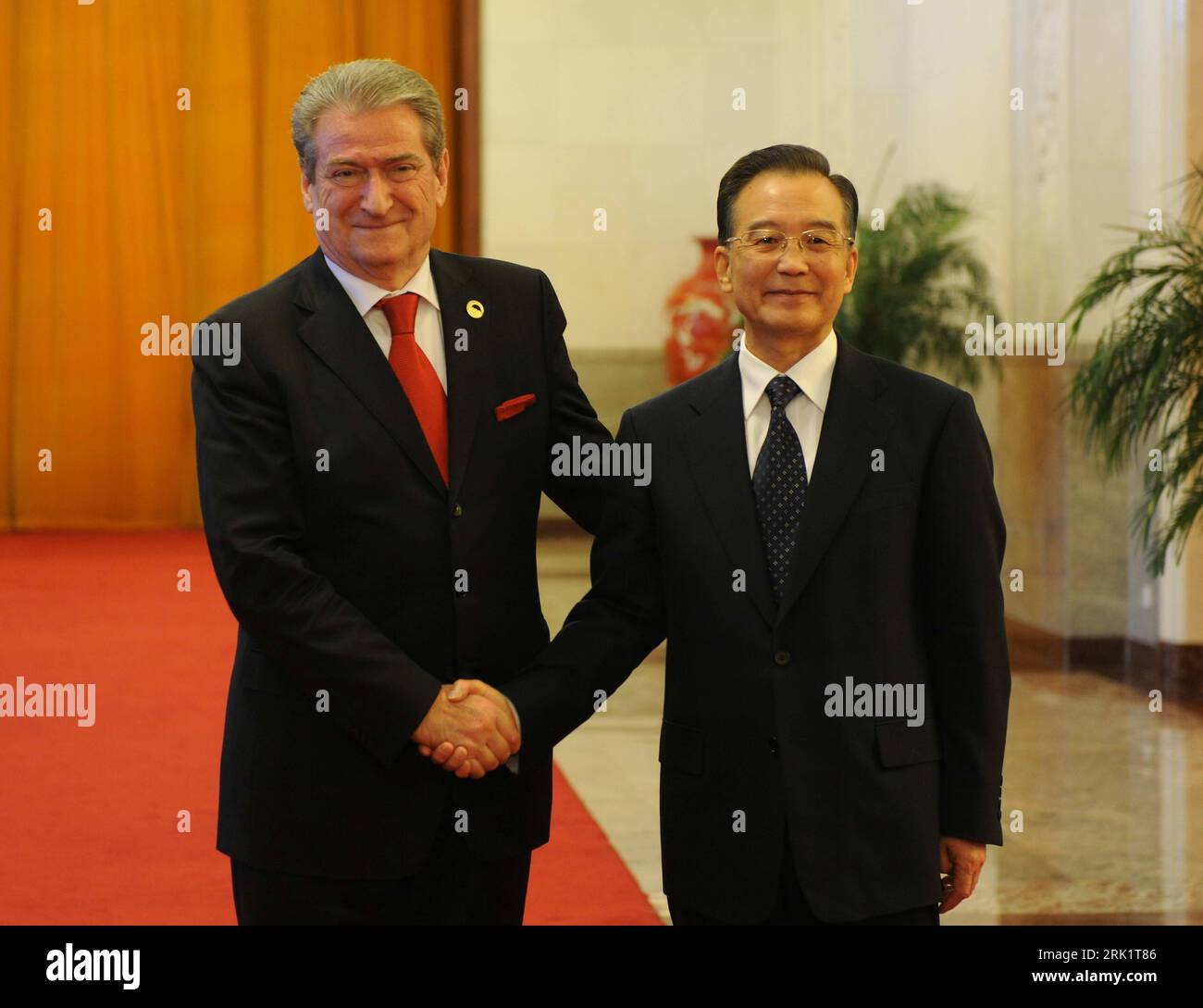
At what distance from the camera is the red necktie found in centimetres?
211

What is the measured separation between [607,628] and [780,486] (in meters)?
0.32

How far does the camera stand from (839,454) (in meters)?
2.01

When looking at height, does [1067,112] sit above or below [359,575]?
above

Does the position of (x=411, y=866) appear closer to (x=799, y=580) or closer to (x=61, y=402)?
(x=799, y=580)

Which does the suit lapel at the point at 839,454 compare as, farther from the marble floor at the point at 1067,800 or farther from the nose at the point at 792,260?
the marble floor at the point at 1067,800

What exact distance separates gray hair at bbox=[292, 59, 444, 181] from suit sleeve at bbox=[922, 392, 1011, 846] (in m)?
0.81

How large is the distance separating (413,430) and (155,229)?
8951 mm

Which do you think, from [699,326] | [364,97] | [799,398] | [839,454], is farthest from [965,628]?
[699,326]

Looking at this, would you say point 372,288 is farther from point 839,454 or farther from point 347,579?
point 839,454

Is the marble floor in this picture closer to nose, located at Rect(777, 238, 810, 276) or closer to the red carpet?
the red carpet

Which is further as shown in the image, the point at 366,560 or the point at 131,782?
the point at 131,782

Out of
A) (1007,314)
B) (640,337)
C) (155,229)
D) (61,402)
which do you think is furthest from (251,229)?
(1007,314)

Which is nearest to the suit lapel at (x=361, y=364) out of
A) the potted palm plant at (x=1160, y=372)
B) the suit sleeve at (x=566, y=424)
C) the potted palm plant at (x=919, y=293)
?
the suit sleeve at (x=566, y=424)

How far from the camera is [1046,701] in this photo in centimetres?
616
